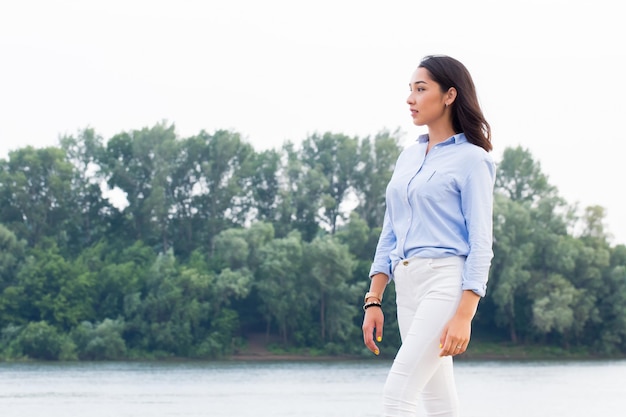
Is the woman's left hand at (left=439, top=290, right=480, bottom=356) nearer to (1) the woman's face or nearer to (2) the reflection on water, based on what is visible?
(1) the woman's face

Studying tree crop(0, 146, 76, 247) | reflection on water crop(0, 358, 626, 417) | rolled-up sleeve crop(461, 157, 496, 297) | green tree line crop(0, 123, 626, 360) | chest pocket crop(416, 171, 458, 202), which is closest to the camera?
rolled-up sleeve crop(461, 157, 496, 297)

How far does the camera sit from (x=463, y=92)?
4.62 meters

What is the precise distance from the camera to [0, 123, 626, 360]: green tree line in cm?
5772

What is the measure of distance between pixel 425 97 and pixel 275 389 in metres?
32.7

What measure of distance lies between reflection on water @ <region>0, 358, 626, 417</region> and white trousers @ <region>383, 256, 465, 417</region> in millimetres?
21369

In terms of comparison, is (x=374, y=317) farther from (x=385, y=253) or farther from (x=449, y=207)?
(x=449, y=207)

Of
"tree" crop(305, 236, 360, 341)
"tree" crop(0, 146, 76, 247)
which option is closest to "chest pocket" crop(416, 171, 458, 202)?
"tree" crop(305, 236, 360, 341)

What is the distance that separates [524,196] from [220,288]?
74.5 ft

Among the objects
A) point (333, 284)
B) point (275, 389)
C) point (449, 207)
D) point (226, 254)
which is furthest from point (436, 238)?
point (226, 254)

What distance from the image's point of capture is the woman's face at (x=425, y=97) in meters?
4.62

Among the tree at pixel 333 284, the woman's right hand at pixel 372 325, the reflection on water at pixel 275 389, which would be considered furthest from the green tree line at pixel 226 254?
the woman's right hand at pixel 372 325

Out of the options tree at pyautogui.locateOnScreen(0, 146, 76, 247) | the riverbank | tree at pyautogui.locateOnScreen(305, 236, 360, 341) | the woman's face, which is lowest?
the woman's face

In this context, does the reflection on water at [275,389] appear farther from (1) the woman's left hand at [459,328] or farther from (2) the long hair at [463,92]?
(1) the woman's left hand at [459,328]

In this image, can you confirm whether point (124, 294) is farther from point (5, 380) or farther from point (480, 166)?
point (480, 166)
